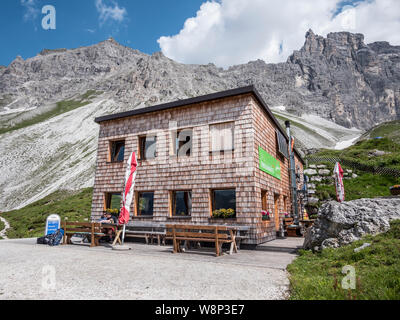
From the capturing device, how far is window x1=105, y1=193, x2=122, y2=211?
13.0 meters

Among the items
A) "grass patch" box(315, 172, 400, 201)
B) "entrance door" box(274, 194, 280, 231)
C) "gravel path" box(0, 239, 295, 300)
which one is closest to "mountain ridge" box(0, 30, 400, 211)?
"grass patch" box(315, 172, 400, 201)

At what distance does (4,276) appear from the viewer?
17.4 ft

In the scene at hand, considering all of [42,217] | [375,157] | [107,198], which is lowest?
[42,217]

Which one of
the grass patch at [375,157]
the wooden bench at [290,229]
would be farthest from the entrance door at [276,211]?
the grass patch at [375,157]

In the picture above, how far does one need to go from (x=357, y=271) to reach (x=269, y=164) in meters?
7.51

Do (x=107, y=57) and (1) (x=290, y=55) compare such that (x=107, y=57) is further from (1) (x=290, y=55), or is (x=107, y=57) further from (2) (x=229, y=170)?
(2) (x=229, y=170)

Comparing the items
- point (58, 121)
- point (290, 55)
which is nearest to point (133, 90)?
point (58, 121)

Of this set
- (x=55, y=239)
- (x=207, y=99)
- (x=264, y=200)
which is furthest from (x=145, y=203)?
(x=207, y=99)

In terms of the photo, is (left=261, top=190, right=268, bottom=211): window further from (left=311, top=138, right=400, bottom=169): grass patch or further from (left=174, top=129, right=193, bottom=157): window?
(left=311, top=138, right=400, bottom=169): grass patch

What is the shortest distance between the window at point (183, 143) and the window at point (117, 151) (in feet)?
11.6

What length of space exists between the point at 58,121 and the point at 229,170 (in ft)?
Answer: 287

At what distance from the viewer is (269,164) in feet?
38.8

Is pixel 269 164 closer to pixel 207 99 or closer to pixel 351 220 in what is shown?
Answer: pixel 207 99

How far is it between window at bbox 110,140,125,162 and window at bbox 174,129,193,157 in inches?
139
